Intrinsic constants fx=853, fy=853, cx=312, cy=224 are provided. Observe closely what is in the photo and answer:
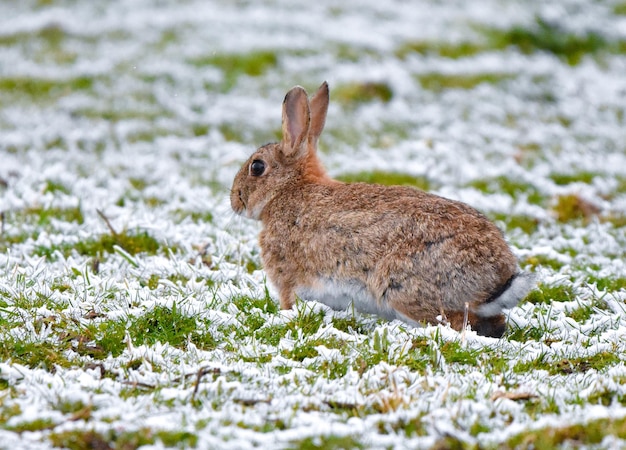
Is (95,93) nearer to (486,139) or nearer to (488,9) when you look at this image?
(486,139)

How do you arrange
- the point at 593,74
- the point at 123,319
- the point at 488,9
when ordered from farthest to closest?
the point at 488,9
the point at 593,74
the point at 123,319

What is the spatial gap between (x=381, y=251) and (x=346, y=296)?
509 mm

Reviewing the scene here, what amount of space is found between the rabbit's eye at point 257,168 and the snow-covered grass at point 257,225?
0.89 m

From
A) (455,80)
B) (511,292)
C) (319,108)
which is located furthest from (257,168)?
(455,80)

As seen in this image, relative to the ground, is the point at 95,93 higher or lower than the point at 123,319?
higher

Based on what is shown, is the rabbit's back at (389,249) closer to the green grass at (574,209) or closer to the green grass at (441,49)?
the green grass at (574,209)

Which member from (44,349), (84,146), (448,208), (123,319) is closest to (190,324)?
(123,319)

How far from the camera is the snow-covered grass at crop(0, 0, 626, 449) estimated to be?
4953 millimetres

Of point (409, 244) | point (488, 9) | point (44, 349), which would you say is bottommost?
point (44, 349)

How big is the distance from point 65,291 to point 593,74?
50.9 ft

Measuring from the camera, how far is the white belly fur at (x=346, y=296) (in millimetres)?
6520

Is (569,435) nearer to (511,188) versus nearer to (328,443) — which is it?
(328,443)

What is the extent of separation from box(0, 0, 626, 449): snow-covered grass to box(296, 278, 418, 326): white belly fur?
0.51 ft

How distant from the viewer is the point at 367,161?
13.2m
